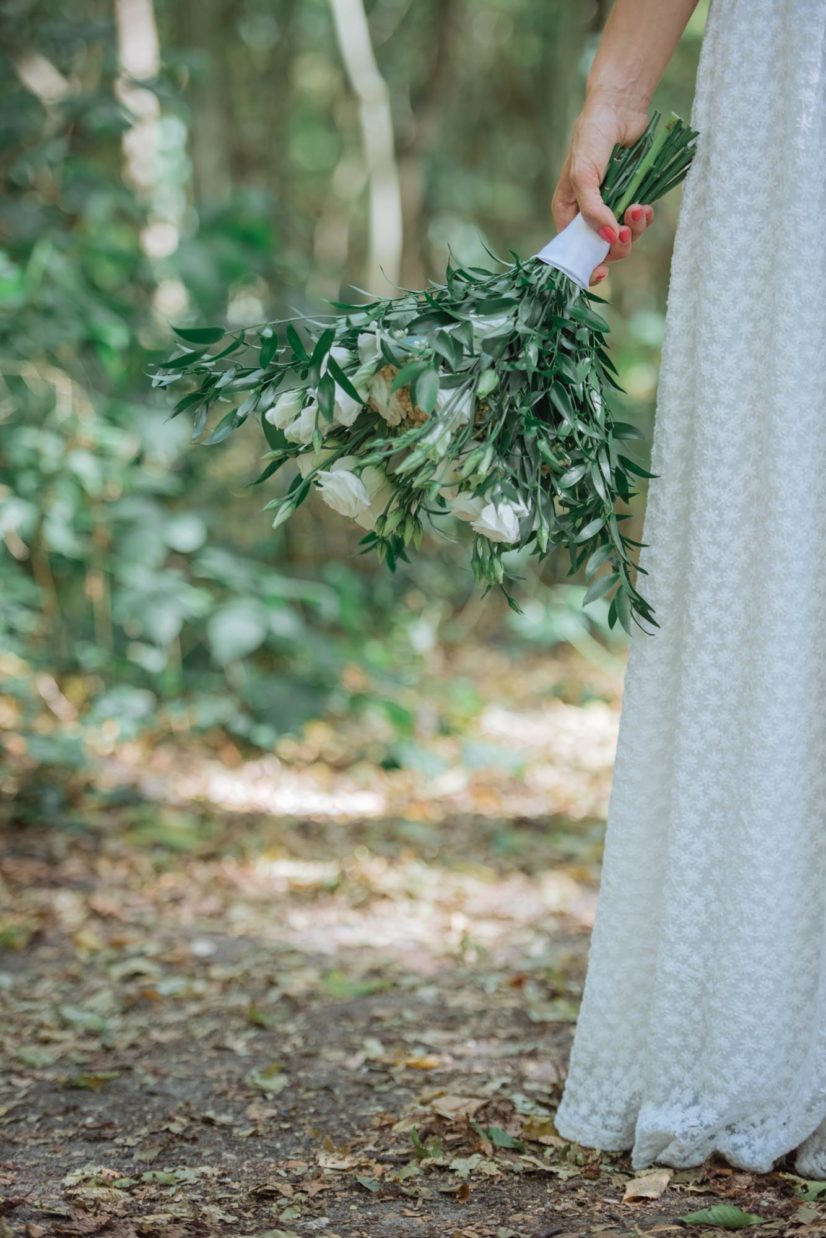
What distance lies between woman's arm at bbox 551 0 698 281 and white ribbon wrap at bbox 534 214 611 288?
15 millimetres

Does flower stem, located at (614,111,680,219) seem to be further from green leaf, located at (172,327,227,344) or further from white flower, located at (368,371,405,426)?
green leaf, located at (172,327,227,344)

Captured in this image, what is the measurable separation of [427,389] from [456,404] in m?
0.07

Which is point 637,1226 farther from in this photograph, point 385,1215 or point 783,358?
point 783,358

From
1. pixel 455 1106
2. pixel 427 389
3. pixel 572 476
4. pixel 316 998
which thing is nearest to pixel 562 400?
pixel 572 476

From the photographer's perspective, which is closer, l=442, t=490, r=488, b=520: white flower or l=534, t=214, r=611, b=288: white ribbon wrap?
l=442, t=490, r=488, b=520: white flower

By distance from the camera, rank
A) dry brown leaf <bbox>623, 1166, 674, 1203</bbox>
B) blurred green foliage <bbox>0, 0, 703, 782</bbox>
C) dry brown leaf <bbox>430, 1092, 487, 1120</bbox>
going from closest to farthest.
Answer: dry brown leaf <bbox>623, 1166, 674, 1203</bbox>, dry brown leaf <bbox>430, 1092, 487, 1120</bbox>, blurred green foliage <bbox>0, 0, 703, 782</bbox>

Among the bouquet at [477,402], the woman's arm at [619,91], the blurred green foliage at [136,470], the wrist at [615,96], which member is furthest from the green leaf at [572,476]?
the blurred green foliage at [136,470]

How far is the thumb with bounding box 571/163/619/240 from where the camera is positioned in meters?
1.70

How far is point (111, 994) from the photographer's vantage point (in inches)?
108

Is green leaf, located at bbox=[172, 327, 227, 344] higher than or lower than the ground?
higher

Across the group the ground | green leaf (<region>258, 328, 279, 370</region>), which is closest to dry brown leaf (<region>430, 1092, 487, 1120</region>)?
the ground

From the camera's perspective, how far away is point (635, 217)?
174 centimetres

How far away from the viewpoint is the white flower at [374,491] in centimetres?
170

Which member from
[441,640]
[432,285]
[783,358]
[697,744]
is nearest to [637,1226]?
[697,744]
